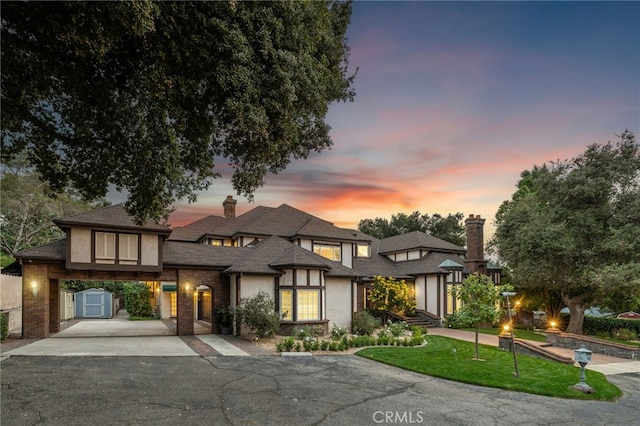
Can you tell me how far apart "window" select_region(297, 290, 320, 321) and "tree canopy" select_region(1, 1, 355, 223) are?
10.2 meters

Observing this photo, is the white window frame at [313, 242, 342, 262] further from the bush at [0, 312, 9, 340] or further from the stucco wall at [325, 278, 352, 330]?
the bush at [0, 312, 9, 340]

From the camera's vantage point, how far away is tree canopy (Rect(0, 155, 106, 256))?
84.7 feet

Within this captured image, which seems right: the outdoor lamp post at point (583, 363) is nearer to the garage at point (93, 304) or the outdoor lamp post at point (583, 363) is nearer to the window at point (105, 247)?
the window at point (105, 247)

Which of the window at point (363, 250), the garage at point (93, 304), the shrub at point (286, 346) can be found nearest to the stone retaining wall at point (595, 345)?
the shrub at point (286, 346)

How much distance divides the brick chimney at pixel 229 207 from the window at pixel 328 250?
8.93 meters

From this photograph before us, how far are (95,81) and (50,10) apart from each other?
2.11 meters

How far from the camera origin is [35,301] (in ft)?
53.0

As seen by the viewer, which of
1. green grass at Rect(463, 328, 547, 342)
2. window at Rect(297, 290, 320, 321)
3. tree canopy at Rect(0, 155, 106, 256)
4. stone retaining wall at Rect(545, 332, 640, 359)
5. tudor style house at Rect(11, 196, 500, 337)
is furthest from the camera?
tree canopy at Rect(0, 155, 106, 256)

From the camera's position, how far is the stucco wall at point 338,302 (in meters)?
20.6

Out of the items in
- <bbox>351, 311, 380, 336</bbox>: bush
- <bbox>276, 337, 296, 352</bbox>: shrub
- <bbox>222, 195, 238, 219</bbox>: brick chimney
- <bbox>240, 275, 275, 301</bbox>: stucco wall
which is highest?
<bbox>222, 195, 238, 219</bbox>: brick chimney

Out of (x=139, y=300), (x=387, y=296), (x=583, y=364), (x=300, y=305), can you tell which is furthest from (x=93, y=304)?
(x=583, y=364)

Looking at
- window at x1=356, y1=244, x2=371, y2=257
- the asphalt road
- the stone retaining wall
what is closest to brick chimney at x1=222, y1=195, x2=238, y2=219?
window at x1=356, y1=244, x2=371, y2=257

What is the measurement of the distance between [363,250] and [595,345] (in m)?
15.6
